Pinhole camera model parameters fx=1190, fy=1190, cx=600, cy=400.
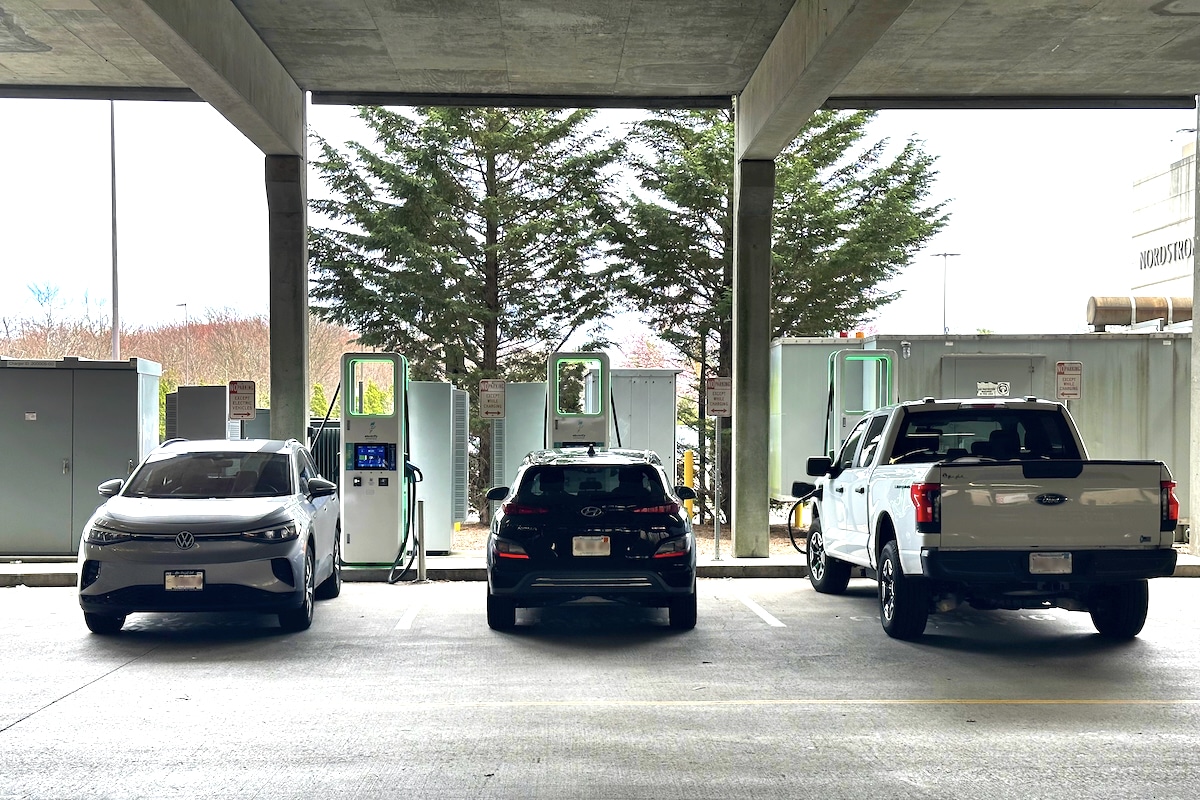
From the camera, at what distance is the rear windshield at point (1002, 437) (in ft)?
33.5

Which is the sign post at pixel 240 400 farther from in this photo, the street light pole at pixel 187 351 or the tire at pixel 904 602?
the street light pole at pixel 187 351

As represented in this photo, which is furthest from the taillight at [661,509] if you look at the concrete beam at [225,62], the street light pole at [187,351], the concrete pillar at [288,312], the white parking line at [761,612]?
the street light pole at [187,351]

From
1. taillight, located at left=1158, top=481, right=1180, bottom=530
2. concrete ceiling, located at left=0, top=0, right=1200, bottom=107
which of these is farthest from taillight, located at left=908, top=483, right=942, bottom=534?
concrete ceiling, located at left=0, top=0, right=1200, bottom=107

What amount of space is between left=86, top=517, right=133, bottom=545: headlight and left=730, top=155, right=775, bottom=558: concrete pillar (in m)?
7.84

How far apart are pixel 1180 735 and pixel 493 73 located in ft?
38.0

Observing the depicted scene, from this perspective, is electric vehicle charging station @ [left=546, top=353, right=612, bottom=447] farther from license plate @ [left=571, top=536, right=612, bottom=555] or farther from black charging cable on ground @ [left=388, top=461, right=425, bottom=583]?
license plate @ [left=571, top=536, right=612, bottom=555]

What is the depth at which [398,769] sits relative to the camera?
5.84 meters

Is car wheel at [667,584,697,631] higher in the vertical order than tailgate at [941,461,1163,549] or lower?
lower

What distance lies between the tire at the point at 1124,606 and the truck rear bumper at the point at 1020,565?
0.68 metres

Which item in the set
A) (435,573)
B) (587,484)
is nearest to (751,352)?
(435,573)

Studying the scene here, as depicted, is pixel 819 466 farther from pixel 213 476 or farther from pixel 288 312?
pixel 288 312

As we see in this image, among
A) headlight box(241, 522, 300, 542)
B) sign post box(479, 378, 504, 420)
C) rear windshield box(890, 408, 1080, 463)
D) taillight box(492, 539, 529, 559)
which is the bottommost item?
taillight box(492, 539, 529, 559)

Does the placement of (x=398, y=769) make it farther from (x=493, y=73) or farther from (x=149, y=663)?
(x=493, y=73)

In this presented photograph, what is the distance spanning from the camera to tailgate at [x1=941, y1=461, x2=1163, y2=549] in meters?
8.79
